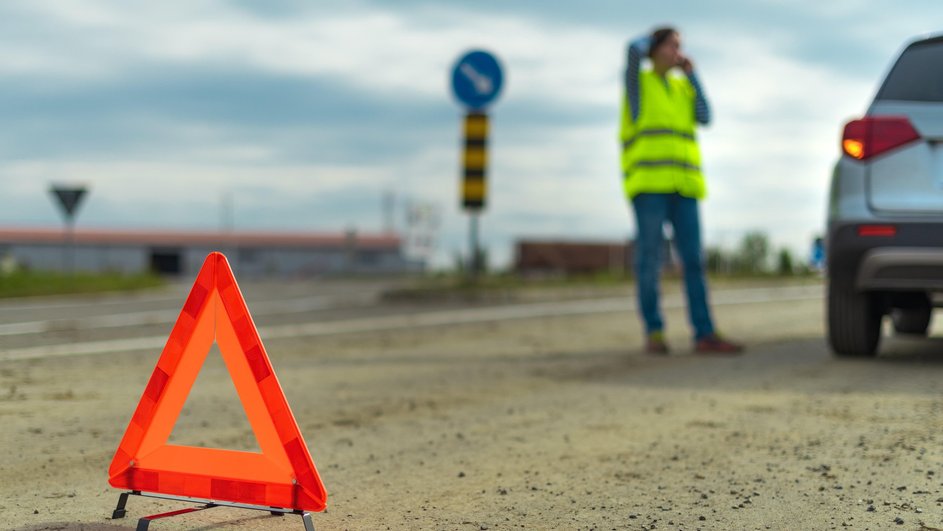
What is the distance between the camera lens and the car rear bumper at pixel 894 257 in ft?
19.6

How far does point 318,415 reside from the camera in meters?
4.80

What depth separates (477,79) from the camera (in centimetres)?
1279

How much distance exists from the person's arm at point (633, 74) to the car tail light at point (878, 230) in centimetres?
197

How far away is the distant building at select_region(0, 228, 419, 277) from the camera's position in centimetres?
5212

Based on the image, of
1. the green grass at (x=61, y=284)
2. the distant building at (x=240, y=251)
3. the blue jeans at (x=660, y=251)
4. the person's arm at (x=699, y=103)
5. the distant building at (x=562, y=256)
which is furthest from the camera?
the distant building at (x=240, y=251)

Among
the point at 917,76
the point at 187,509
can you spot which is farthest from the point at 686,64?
the point at 187,509

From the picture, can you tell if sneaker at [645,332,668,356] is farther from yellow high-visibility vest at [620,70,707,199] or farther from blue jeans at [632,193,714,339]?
yellow high-visibility vest at [620,70,707,199]

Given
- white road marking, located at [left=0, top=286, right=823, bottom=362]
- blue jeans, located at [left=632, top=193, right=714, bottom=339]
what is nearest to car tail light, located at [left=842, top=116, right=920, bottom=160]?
blue jeans, located at [left=632, top=193, right=714, bottom=339]

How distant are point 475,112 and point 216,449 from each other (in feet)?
34.0

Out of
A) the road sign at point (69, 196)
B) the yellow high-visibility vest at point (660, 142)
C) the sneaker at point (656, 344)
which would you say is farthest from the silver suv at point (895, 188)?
the road sign at point (69, 196)

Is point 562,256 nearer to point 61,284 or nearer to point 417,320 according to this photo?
point 61,284

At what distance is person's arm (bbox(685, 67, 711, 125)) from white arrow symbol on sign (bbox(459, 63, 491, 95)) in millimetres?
5306

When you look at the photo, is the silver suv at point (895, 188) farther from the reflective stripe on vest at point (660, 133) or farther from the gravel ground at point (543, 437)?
the reflective stripe on vest at point (660, 133)

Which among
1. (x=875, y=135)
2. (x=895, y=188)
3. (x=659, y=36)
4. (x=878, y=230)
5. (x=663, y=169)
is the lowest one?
(x=878, y=230)
